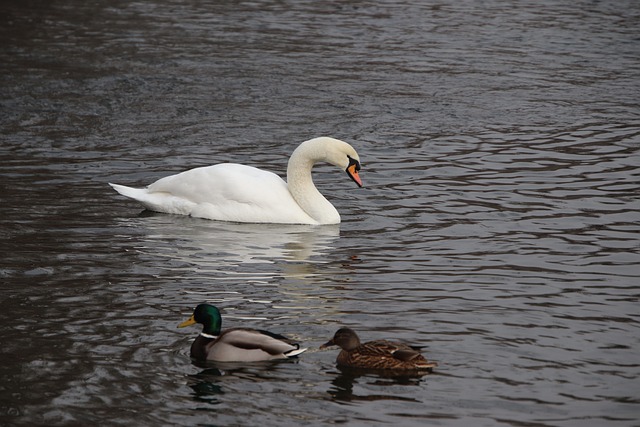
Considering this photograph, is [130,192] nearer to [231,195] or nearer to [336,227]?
[231,195]

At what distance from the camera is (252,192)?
44.6 ft

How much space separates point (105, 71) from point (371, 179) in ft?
24.8

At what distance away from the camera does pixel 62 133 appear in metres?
17.2

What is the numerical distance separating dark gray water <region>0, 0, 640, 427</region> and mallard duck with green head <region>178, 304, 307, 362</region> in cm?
10

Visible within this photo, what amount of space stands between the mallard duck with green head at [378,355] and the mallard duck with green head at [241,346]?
0.34 meters

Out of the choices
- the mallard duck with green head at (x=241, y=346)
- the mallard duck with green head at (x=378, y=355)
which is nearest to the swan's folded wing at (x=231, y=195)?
the mallard duck with green head at (x=241, y=346)

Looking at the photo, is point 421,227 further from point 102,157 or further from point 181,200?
point 102,157

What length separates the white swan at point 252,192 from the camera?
13633mm

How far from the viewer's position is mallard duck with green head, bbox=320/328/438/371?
870 cm

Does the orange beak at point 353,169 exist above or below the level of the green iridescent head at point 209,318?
above

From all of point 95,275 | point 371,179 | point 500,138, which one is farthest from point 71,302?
point 500,138

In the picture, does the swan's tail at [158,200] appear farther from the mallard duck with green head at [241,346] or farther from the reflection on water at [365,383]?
the reflection on water at [365,383]

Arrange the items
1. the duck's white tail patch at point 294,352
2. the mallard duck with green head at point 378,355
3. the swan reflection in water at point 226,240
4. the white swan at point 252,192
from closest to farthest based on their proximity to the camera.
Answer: the mallard duck with green head at point 378,355, the duck's white tail patch at point 294,352, the swan reflection in water at point 226,240, the white swan at point 252,192

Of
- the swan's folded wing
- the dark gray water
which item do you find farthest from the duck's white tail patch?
the swan's folded wing
